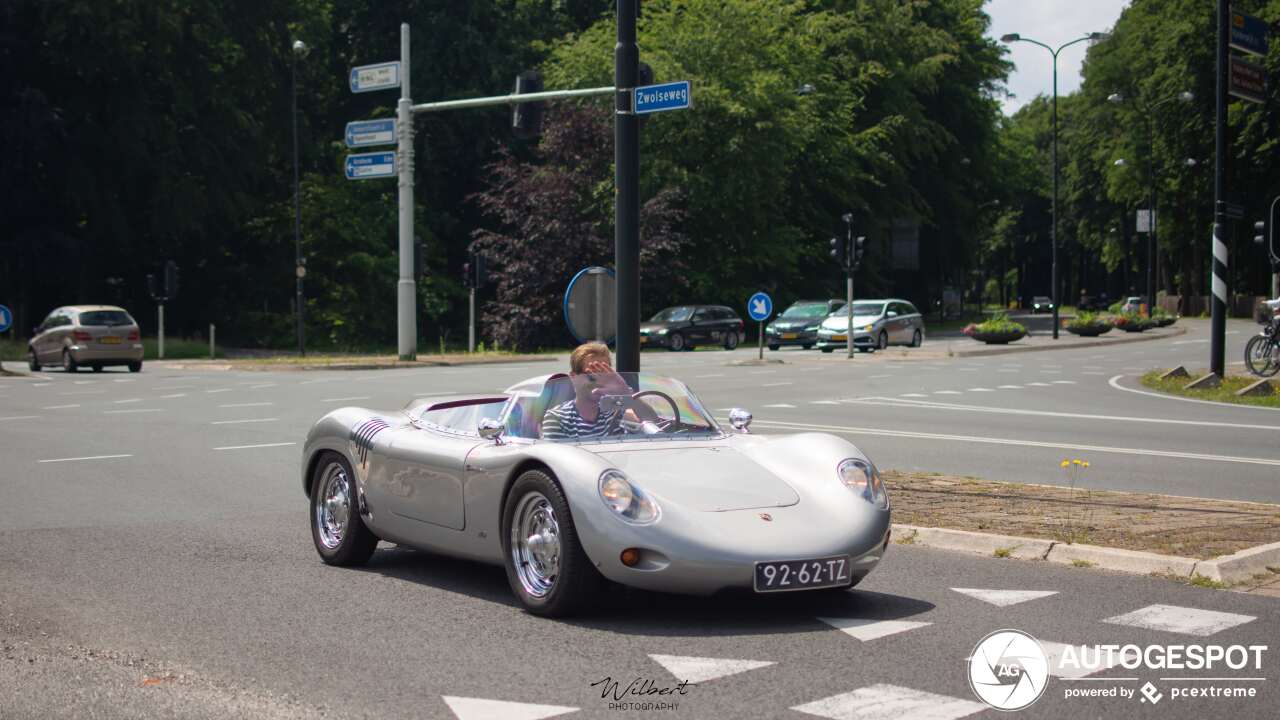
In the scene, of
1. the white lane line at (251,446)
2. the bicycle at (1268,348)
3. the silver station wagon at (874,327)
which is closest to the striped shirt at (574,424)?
the white lane line at (251,446)

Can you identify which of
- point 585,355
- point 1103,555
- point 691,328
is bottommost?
point 691,328

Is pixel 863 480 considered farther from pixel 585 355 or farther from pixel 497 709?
pixel 497 709

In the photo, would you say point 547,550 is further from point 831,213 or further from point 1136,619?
point 831,213

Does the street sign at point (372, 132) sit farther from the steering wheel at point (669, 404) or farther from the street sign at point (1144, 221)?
the street sign at point (1144, 221)

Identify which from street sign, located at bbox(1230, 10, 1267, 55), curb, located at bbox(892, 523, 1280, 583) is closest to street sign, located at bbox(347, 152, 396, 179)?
street sign, located at bbox(1230, 10, 1267, 55)

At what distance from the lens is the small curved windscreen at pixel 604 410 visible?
717cm

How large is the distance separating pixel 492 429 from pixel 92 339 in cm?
3066

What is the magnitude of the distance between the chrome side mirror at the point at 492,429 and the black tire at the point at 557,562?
1.37 feet

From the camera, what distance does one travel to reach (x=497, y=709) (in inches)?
192

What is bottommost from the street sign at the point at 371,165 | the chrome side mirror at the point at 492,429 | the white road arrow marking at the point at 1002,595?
the white road arrow marking at the point at 1002,595

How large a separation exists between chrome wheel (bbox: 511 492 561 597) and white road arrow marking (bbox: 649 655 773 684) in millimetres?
978

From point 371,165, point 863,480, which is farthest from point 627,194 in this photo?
point 371,165

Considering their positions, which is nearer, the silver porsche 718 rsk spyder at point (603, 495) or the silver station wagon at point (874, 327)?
the silver porsche 718 rsk spyder at point (603, 495)

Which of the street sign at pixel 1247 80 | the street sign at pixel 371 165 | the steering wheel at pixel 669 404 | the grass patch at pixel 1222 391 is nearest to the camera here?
the steering wheel at pixel 669 404
